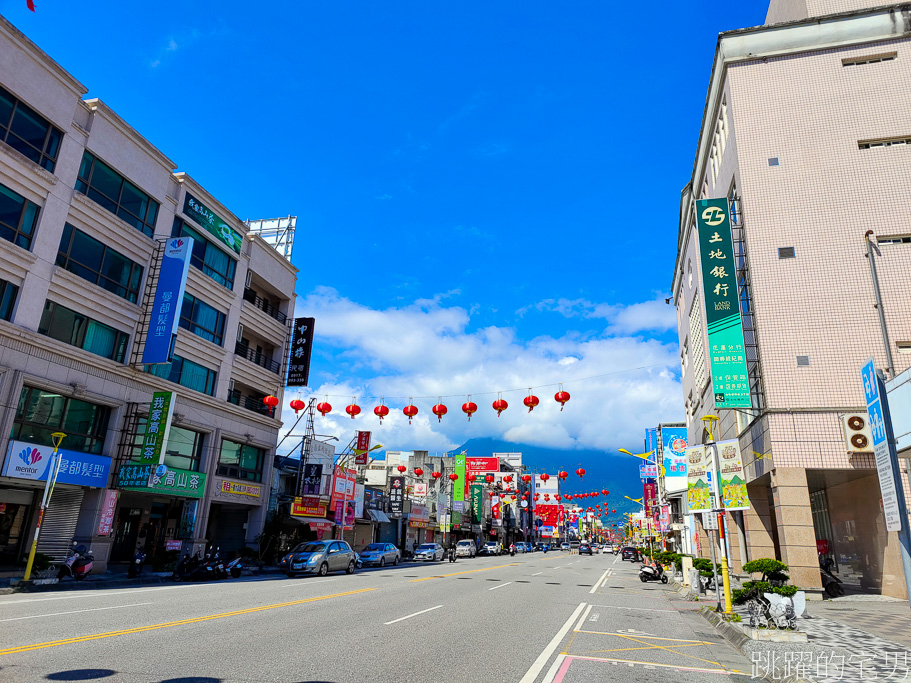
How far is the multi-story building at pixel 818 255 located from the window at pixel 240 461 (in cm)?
2594

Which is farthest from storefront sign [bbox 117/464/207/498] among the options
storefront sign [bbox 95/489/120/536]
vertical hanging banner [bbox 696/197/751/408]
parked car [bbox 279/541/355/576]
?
vertical hanging banner [bbox 696/197/751/408]

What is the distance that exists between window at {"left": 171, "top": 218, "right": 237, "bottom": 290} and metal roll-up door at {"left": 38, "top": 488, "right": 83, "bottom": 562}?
12303 mm

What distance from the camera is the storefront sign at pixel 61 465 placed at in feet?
66.4

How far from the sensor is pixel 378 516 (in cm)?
5016

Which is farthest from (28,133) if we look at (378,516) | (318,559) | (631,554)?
(631,554)

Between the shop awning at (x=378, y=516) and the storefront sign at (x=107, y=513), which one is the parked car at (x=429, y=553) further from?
the storefront sign at (x=107, y=513)

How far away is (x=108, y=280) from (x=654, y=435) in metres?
52.6

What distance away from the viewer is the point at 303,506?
37406 mm

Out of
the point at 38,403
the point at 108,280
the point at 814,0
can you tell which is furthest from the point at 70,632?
the point at 814,0

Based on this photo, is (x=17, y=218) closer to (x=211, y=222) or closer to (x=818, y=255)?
(x=211, y=222)

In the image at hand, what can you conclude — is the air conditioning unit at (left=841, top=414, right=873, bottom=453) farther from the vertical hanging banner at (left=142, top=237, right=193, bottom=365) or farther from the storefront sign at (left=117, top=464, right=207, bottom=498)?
the vertical hanging banner at (left=142, top=237, right=193, bottom=365)

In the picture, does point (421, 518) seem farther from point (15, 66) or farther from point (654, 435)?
point (15, 66)

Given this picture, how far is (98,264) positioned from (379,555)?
23265mm

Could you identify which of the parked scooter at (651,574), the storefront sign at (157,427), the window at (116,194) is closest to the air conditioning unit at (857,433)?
the parked scooter at (651,574)
